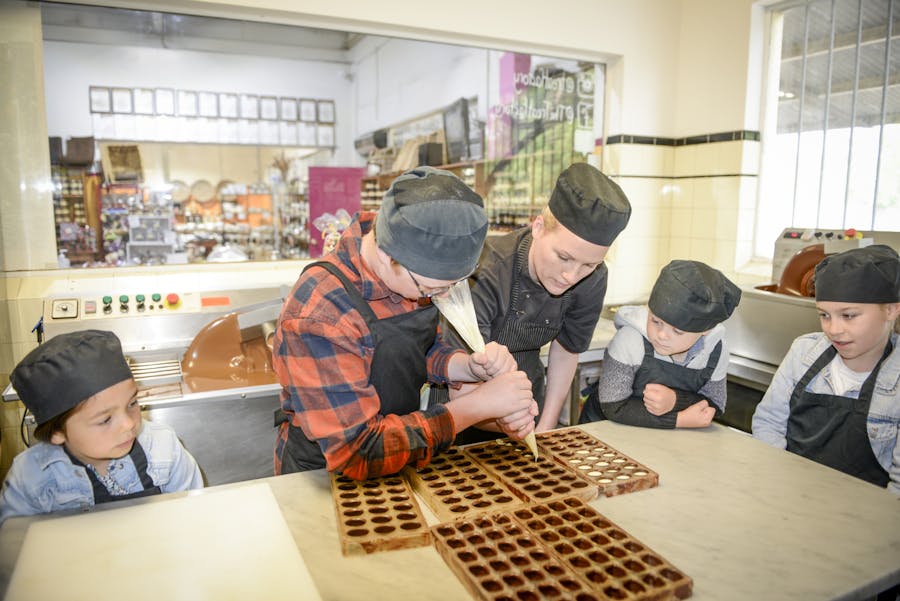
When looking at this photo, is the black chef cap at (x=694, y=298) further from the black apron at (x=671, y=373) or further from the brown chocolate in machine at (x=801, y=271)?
the brown chocolate in machine at (x=801, y=271)

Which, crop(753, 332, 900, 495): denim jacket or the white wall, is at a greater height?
the white wall

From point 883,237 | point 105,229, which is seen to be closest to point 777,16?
point 883,237

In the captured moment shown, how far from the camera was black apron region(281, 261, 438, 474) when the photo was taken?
1.32 m

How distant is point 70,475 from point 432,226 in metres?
1.13

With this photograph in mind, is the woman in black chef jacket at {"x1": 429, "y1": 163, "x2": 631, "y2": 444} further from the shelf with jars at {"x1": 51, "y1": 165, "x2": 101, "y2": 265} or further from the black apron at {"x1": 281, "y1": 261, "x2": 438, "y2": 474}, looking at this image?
the shelf with jars at {"x1": 51, "y1": 165, "x2": 101, "y2": 265}

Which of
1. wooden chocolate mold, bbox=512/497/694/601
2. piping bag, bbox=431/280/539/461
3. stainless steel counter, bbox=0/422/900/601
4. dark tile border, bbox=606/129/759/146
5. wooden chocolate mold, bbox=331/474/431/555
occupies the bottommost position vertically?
stainless steel counter, bbox=0/422/900/601

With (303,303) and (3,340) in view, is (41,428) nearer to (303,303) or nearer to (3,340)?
(303,303)

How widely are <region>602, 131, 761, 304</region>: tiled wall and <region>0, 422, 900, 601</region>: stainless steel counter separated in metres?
2.43

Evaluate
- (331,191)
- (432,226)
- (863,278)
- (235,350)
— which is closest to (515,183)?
(331,191)

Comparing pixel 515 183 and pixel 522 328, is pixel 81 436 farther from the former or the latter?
pixel 515 183

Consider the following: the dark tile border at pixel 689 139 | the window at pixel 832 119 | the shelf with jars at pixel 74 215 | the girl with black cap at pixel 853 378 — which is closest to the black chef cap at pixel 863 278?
the girl with black cap at pixel 853 378

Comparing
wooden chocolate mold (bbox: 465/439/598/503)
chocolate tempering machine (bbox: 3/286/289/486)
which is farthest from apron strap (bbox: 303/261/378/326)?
chocolate tempering machine (bbox: 3/286/289/486)

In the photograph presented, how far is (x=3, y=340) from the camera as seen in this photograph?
2.62 meters

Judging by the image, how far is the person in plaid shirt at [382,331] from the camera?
1.21 meters
